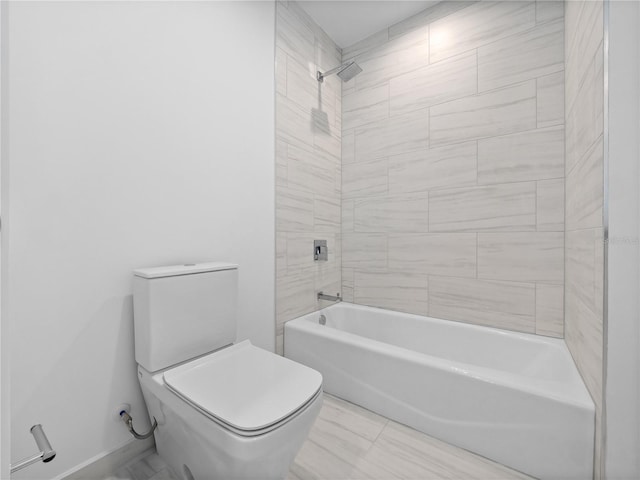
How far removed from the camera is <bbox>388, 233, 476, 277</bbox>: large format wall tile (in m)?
1.88

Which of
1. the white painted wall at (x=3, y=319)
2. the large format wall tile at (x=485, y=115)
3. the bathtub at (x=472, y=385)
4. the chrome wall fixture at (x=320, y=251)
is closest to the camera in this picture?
the white painted wall at (x=3, y=319)

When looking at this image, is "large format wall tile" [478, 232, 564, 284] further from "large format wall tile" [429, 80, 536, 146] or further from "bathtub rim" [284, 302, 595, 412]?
"large format wall tile" [429, 80, 536, 146]

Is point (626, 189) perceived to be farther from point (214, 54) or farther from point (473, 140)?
point (214, 54)

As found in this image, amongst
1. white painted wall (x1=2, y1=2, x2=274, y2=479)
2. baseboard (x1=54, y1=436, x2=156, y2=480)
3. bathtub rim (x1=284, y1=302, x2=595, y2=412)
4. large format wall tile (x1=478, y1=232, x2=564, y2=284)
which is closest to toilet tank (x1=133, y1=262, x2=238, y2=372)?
white painted wall (x1=2, y1=2, x2=274, y2=479)

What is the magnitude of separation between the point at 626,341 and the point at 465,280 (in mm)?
1002

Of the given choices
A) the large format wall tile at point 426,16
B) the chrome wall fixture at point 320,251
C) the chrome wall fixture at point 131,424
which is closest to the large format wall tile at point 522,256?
the chrome wall fixture at point 320,251

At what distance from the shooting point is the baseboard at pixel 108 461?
1088mm

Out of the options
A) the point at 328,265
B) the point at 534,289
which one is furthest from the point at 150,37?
the point at 534,289

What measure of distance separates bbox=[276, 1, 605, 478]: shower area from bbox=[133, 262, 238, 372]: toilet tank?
55cm

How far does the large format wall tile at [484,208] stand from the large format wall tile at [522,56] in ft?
2.07

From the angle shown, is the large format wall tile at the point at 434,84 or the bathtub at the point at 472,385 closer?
the bathtub at the point at 472,385

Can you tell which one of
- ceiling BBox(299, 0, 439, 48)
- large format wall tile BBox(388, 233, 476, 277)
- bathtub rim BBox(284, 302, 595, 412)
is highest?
ceiling BBox(299, 0, 439, 48)

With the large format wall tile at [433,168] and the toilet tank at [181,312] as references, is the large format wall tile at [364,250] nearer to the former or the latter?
the large format wall tile at [433,168]

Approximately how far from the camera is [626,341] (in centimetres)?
89
